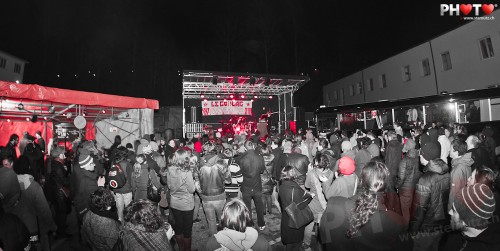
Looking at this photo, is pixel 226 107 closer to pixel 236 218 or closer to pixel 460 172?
pixel 460 172

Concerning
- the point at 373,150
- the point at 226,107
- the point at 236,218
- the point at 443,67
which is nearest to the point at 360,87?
the point at 443,67

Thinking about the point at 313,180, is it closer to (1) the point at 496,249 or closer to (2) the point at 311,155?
(1) the point at 496,249

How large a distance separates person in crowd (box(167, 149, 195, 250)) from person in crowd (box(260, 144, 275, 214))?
224 centimetres

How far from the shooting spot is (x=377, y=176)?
249 centimetres

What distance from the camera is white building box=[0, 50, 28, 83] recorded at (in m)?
33.8

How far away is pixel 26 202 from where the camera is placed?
4168mm

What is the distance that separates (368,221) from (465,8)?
840 inches

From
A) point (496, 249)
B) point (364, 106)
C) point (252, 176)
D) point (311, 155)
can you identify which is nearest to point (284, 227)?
point (252, 176)

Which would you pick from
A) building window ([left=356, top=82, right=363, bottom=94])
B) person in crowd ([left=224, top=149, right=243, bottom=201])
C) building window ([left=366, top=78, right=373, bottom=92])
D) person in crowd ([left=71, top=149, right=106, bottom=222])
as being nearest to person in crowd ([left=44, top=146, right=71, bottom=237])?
person in crowd ([left=71, top=149, right=106, bottom=222])

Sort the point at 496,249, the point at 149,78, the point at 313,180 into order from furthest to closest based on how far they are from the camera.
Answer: the point at 149,78, the point at 313,180, the point at 496,249

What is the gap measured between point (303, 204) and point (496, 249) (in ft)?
7.20

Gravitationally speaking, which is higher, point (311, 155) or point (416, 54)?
point (416, 54)

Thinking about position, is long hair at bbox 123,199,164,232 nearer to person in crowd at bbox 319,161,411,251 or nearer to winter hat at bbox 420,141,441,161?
person in crowd at bbox 319,161,411,251

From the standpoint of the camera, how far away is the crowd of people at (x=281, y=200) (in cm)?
233
